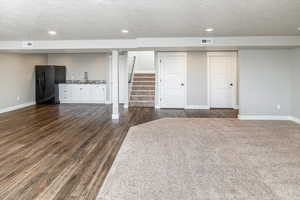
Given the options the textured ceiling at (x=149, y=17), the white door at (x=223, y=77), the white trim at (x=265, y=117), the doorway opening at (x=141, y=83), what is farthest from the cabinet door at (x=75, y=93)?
the white trim at (x=265, y=117)

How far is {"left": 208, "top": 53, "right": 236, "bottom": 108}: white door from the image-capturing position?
839 centimetres

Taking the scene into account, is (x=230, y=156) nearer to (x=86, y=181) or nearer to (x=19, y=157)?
(x=86, y=181)

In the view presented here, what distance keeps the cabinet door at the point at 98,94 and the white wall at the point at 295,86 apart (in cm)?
683

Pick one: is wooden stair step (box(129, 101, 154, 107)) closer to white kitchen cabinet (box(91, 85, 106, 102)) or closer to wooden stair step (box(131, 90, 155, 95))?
wooden stair step (box(131, 90, 155, 95))

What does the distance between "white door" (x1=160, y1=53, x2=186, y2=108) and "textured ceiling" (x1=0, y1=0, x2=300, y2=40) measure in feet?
10.5

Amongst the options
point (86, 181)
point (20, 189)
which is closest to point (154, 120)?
point (86, 181)

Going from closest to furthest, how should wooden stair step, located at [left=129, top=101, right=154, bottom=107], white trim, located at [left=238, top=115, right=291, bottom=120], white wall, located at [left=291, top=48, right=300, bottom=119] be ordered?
white wall, located at [left=291, top=48, right=300, bottom=119]
white trim, located at [left=238, top=115, right=291, bottom=120]
wooden stair step, located at [left=129, top=101, right=154, bottom=107]

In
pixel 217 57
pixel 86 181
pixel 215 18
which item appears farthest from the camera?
pixel 217 57

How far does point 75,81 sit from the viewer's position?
1017 centimetres

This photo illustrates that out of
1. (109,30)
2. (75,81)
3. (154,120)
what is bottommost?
(154,120)

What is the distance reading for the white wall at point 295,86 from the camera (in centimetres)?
607

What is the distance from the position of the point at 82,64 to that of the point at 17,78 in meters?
2.68

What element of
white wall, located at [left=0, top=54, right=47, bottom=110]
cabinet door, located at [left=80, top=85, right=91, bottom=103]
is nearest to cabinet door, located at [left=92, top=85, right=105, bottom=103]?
cabinet door, located at [left=80, top=85, right=91, bottom=103]

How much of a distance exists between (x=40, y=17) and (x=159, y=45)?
9.68 feet
